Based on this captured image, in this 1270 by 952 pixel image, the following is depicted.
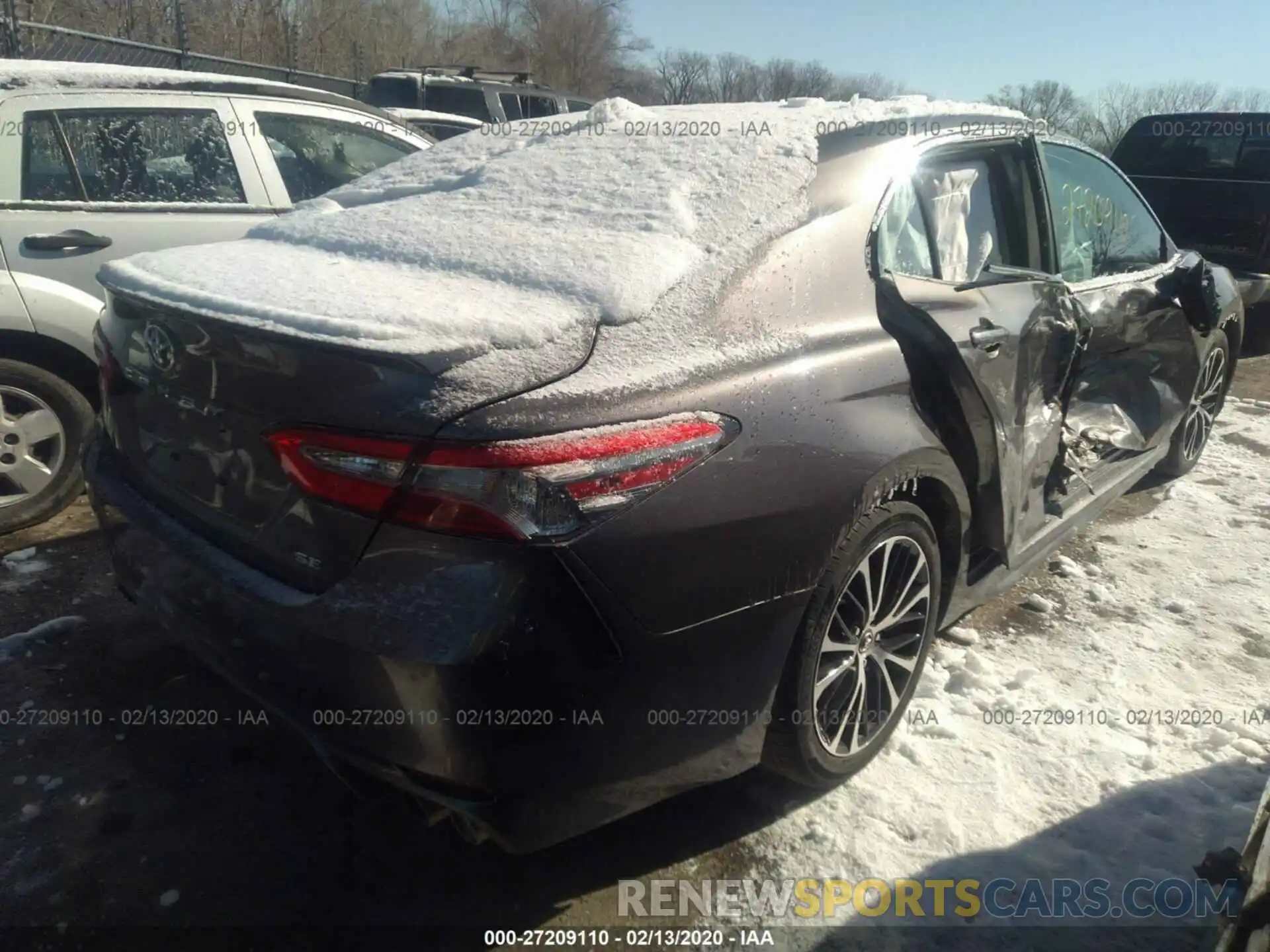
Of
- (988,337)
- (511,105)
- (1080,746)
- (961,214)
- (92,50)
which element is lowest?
(1080,746)

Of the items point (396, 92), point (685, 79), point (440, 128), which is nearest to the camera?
point (440, 128)

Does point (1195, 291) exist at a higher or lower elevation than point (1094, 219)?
lower

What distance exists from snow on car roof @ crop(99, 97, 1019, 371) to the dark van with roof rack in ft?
19.8

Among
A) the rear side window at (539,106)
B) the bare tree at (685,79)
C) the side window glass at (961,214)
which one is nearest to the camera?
the side window glass at (961,214)

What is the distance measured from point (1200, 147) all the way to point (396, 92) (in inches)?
373

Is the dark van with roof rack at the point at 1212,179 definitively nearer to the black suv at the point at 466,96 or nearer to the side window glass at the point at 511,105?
the black suv at the point at 466,96

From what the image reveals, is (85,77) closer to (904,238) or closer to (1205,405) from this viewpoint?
(904,238)

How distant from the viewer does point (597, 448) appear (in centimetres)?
169

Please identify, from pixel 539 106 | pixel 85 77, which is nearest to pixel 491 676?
pixel 85 77

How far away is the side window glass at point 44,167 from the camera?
12.1 feet

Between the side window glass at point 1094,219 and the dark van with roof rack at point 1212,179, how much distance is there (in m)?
4.19

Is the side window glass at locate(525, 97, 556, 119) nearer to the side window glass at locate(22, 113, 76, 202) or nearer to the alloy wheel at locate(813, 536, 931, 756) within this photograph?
the side window glass at locate(22, 113, 76, 202)

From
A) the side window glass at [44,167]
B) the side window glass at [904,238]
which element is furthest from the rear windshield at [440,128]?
the side window glass at [904,238]

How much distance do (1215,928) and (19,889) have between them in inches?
108
